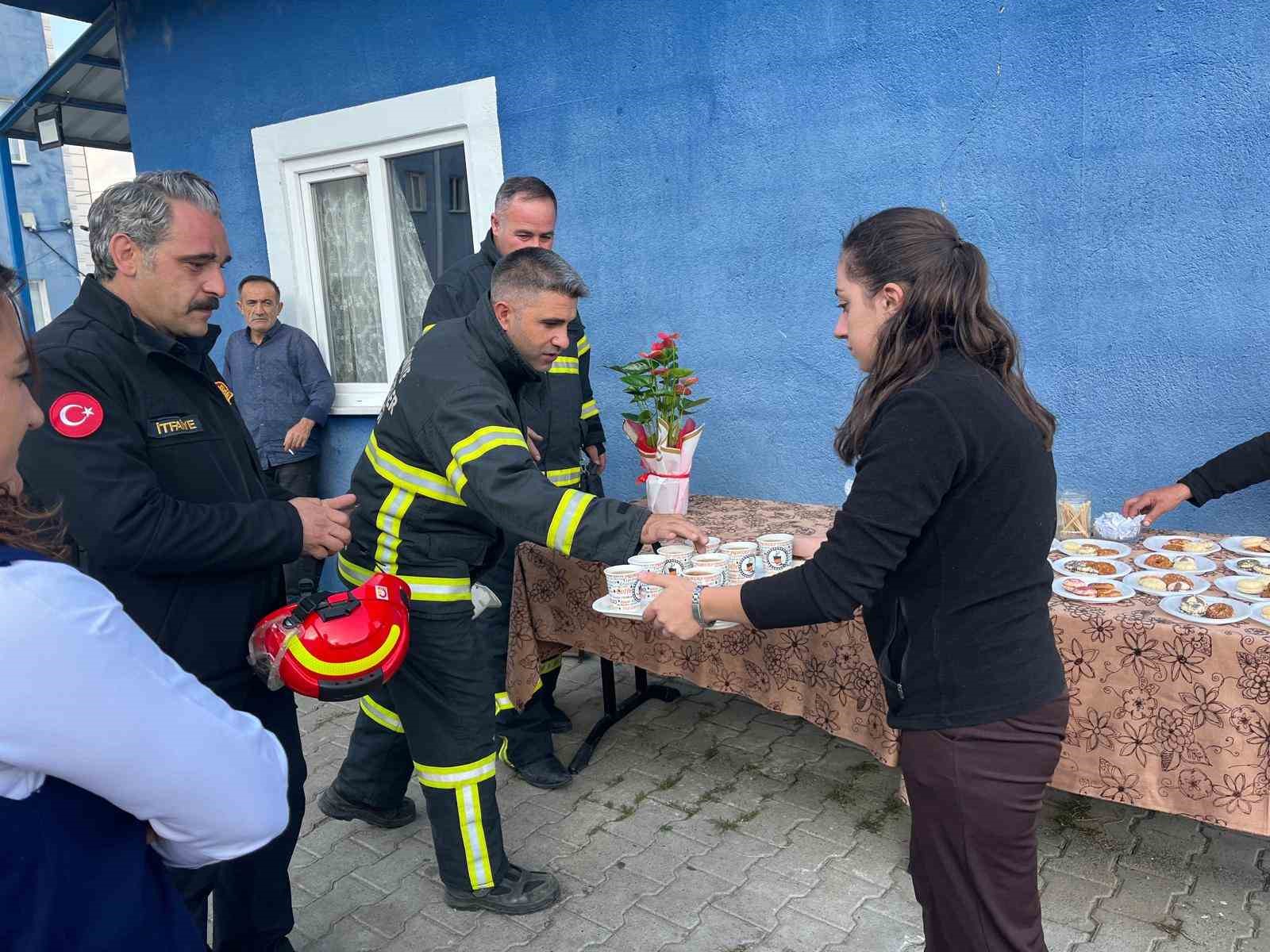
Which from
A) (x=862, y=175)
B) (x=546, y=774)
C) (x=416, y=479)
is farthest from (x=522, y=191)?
(x=546, y=774)

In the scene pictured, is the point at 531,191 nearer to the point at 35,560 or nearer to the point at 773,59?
the point at 773,59

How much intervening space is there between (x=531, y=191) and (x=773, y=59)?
1321mm

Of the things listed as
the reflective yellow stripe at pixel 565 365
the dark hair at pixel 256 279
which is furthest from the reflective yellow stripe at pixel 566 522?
the dark hair at pixel 256 279

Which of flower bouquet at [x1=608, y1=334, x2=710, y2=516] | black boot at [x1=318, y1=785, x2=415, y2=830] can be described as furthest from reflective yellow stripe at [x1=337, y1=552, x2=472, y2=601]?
black boot at [x1=318, y1=785, x2=415, y2=830]

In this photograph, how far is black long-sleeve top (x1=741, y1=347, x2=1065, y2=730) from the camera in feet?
5.34

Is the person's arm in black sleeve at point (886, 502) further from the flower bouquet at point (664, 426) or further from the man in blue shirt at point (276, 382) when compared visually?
the man in blue shirt at point (276, 382)

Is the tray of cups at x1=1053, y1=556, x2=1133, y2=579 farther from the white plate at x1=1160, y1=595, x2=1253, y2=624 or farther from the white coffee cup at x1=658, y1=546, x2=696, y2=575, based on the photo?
the white coffee cup at x1=658, y1=546, x2=696, y2=575

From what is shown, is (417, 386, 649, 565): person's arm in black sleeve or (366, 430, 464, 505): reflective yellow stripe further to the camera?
(366, 430, 464, 505): reflective yellow stripe

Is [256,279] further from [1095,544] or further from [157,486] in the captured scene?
[1095,544]

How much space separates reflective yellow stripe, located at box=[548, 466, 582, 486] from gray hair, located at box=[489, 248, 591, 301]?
46.7 inches

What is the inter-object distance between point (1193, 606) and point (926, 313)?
4.70ft

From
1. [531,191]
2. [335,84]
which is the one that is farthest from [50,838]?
[335,84]

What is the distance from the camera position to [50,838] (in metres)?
0.92

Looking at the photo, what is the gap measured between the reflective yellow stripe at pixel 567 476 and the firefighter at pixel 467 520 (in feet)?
2.85
